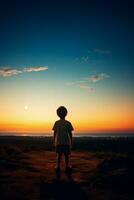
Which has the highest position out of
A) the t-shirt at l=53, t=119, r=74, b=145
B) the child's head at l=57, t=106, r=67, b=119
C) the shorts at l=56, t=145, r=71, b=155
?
→ the child's head at l=57, t=106, r=67, b=119

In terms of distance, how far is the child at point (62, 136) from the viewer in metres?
10.6

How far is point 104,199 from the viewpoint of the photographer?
6.70 m

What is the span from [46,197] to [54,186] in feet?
3.66

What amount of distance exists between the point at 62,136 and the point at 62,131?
19 centimetres

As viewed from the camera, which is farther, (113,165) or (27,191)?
(113,165)

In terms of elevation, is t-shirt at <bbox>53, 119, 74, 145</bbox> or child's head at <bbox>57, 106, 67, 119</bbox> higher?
child's head at <bbox>57, 106, 67, 119</bbox>

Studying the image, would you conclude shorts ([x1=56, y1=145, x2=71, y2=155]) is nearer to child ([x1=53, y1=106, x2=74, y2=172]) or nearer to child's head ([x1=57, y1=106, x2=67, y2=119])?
child ([x1=53, y1=106, x2=74, y2=172])

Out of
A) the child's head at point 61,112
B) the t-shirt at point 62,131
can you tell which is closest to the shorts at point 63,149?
the t-shirt at point 62,131

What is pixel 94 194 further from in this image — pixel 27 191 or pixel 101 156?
pixel 101 156

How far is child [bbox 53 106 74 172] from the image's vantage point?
1059cm

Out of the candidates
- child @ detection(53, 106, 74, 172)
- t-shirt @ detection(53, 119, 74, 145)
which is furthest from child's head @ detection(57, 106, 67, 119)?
t-shirt @ detection(53, 119, 74, 145)

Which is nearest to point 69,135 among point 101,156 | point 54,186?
point 54,186

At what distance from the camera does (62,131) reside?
1071 centimetres

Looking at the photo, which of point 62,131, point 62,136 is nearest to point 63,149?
point 62,136
